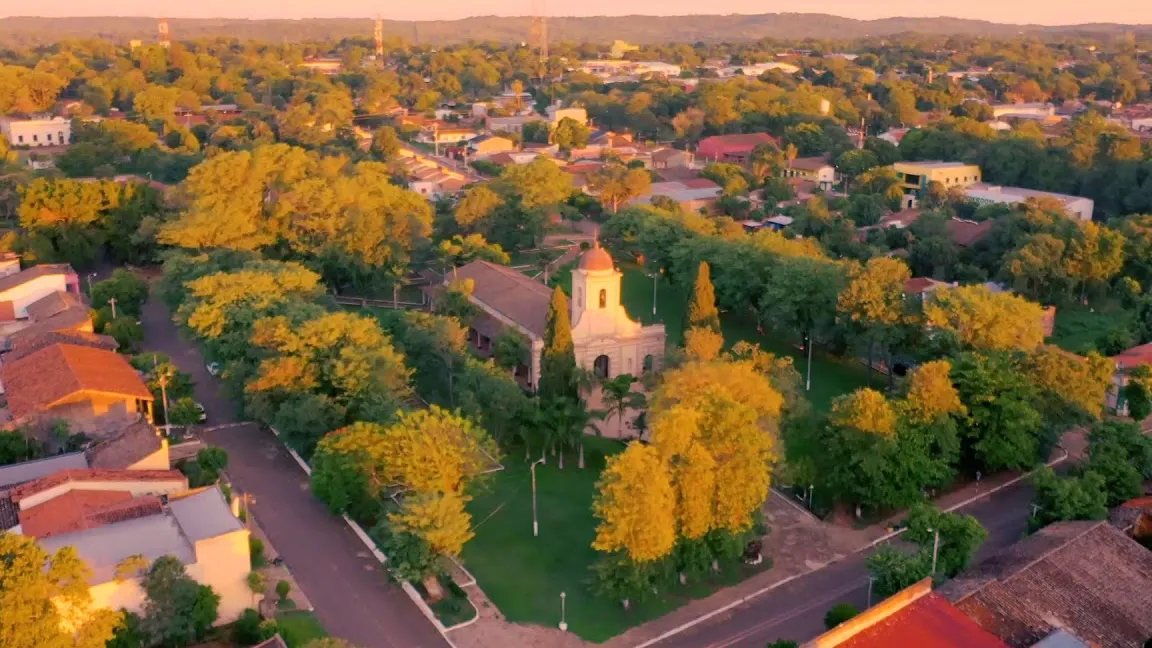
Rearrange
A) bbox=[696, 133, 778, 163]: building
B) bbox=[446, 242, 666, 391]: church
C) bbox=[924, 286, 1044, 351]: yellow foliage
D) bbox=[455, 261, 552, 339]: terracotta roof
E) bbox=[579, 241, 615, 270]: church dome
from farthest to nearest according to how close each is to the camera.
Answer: bbox=[696, 133, 778, 163]: building, bbox=[455, 261, 552, 339]: terracotta roof, bbox=[446, 242, 666, 391]: church, bbox=[579, 241, 615, 270]: church dome, bbox=[924, 286, 1044, 351]: yellow foliage

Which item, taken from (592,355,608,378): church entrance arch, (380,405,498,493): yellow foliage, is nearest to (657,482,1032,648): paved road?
(380,405,498,493): yellow foliage

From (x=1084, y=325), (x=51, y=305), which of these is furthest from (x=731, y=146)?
(x=51, y=305)

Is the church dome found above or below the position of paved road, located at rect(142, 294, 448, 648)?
above

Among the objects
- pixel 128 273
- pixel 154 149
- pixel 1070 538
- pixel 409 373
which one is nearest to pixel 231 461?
pixel 409 373

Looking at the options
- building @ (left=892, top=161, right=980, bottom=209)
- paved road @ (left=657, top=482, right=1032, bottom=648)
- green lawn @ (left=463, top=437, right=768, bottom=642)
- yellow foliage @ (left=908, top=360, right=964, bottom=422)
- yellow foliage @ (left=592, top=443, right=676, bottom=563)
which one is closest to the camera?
yellow foliage @ (left=592, top=443, right=676, bottom=563)

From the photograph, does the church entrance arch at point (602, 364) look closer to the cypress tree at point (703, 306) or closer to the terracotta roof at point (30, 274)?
the cypress tree at point (703, 306)

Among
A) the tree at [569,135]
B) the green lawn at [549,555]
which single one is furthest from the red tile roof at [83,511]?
the tree at [569,135]

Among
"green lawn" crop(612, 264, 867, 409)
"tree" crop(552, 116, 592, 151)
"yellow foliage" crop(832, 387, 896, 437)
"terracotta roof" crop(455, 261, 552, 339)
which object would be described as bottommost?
"green lawn" crop(612, 264, 867, 409)

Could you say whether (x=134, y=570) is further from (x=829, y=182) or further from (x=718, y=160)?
(x=718, y=160)

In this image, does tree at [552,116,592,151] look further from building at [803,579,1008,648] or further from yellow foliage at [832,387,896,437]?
building at [803,579,1008,648]
